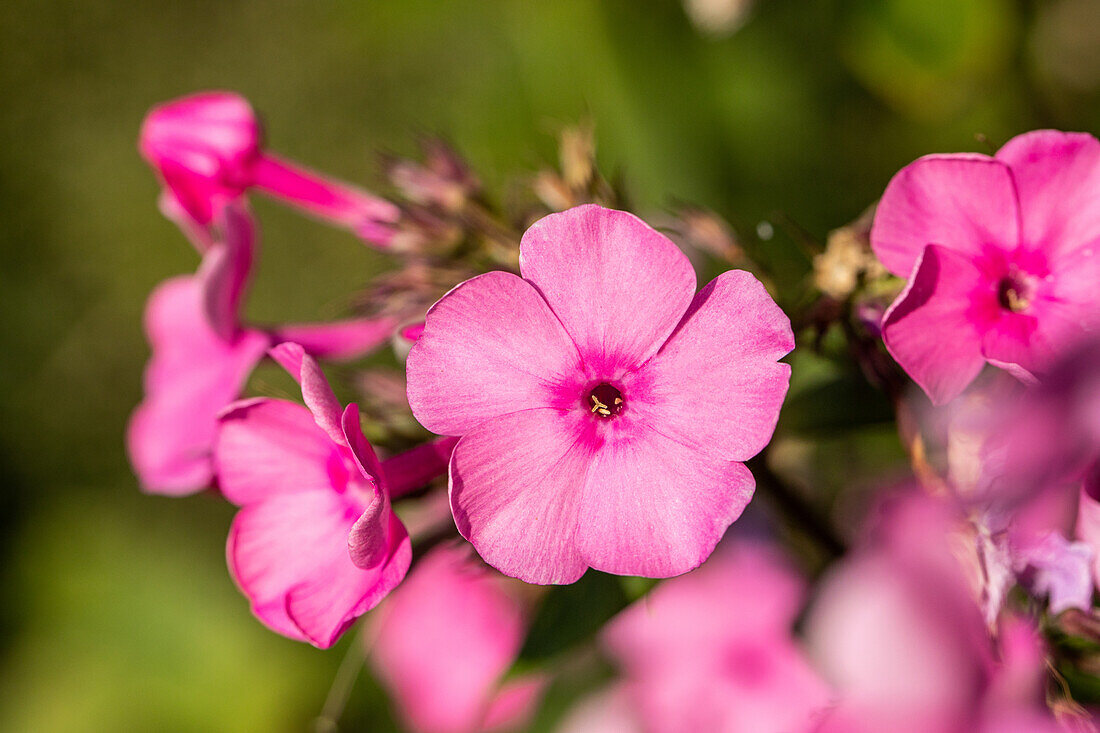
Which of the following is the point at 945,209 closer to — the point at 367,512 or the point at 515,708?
the point at 367,512

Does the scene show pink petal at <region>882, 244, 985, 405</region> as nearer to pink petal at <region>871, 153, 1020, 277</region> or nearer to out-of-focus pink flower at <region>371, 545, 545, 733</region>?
pink petal at <region>871, 153, 1020, 277</region>

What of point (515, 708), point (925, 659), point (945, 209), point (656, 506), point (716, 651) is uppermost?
point (945, 209)

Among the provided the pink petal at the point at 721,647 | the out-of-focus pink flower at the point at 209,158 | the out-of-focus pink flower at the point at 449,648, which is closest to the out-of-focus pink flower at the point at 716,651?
the pink petal at the point at 721,647

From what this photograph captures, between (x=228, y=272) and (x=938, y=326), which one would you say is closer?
(x=938, y=326)

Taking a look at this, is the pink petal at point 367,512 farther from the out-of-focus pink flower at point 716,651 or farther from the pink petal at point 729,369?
the out-of-focus pink flower at point 716,651

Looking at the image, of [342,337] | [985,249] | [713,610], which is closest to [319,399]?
[342,337]

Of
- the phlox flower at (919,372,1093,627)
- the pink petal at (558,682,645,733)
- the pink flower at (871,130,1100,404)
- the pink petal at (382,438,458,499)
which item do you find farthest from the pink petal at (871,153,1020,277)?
the pink petal at (558,682,645,733)
